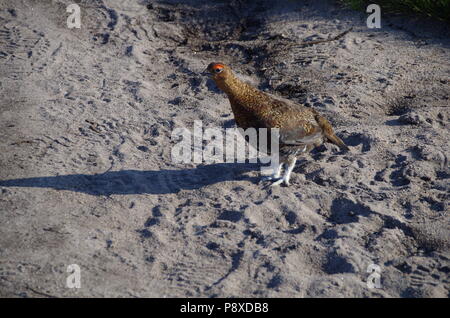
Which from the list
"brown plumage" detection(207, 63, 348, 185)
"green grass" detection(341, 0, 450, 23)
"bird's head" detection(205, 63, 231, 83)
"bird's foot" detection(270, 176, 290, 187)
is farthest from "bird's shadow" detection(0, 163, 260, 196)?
"green grass" detection(341, 0, 450, 23)

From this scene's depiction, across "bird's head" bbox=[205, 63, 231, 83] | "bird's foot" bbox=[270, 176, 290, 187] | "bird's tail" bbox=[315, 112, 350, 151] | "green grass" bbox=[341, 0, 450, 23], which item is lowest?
"bird's foot" bbox=[270, 176, 290, 187]

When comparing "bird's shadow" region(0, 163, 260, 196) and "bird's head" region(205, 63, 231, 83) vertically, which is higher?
"bird's head" region(205, 63, 231, 83)

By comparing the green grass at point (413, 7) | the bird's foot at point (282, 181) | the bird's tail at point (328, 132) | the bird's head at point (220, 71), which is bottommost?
the bird's foot at point (282, 181)

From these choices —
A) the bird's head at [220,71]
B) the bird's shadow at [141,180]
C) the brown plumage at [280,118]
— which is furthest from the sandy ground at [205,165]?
the bird's head at [220,71]

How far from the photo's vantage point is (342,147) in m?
5.51

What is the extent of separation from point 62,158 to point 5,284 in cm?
180

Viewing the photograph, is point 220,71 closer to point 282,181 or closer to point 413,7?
point 282,181

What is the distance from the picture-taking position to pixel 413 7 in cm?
770

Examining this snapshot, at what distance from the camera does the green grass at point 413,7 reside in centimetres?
752

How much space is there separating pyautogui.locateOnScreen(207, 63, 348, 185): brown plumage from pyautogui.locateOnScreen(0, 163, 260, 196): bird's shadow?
504 mm

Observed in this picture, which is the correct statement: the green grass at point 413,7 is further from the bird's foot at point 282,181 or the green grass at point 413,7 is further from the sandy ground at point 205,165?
the bird's foot at point 282,181

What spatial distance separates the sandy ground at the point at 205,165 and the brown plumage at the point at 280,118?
0.28 metres

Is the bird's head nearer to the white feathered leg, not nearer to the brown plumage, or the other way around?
the brown plumage

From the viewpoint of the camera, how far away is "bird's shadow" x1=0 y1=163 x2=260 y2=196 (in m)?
5.13
